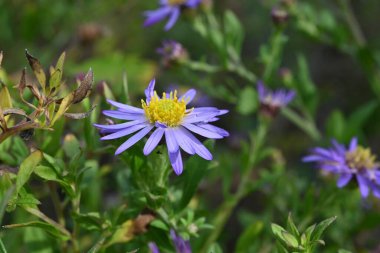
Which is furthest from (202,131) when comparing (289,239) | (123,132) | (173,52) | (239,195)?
(173,52)

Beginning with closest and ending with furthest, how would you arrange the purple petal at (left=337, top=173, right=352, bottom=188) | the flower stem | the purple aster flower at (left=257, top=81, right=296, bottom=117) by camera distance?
the purple petal at (left=337, top=173, right=352, bottom=188) → the flower stem → the purple aster flower at (left=257, top=81, right=296, bottom=117)

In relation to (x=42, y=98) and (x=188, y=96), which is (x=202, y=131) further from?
(x=42, y=98)

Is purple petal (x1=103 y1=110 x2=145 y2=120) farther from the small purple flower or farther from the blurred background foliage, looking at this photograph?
the small purple flower

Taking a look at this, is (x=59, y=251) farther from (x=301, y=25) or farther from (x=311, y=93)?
(x=301, y=25)

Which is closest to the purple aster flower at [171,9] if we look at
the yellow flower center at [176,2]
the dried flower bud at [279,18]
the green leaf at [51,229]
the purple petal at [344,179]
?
the yellow flower center at [176,2]

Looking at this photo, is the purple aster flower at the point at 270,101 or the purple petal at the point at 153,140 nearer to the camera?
the purple petal at the point at 153,140

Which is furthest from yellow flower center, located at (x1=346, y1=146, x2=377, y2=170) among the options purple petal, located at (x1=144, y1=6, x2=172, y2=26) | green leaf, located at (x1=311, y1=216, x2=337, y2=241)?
purple petal, located at (x1=144, y1=6, x2=172, y2=26)

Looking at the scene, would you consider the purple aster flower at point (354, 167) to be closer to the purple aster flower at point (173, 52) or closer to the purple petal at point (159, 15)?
the purple aster flower at point (173, 52)
